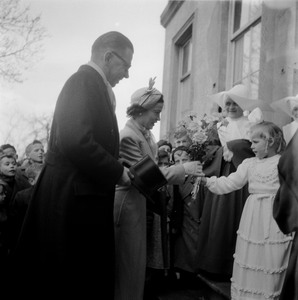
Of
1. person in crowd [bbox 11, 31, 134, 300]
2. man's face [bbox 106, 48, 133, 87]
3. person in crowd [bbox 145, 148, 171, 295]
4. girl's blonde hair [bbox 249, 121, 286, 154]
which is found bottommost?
person in crowd [bbox 145, 148, 171, 295]

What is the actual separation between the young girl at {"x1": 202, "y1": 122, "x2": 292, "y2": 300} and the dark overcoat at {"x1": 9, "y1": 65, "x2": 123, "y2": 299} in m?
1.06

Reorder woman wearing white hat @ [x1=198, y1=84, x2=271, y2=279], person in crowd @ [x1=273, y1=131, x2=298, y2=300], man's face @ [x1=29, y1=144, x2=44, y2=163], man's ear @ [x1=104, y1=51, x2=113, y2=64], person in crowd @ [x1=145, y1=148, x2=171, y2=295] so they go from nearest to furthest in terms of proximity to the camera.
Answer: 1. person in crowd @ [x1=273, y1=131, x2=298, y2=300]
2. man's ear @ [x1=104, y1=51, x2=113, y2=64]
3. woman wearing white hat @ [x1=198, y1=84, x2=271, y2=279]
4. person in crowd @ [x1=145, y1=148, x2=171, y2=295]
5. man's face @ [x1=29, y1=144, x2=44, y2=163]

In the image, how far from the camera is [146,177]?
7.95ft

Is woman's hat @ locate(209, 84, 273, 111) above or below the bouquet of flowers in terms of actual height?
above

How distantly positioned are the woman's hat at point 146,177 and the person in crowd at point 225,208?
134cm

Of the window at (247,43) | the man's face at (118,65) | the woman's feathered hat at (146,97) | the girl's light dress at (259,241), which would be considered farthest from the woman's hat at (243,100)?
the man's face at (118,65)

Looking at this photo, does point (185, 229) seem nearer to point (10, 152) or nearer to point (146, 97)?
point (146, 97)

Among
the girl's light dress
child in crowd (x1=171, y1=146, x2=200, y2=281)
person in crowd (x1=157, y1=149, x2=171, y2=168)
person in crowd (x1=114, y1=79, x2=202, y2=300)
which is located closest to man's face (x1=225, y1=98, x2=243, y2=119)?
child in crowd (x1=171, y1=146, x2=200, y2=281)

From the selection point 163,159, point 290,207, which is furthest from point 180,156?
point 290,207

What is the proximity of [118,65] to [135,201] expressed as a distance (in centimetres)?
93

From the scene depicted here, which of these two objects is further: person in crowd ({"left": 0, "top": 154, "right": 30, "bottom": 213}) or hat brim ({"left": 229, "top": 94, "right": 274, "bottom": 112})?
person in crowd ({"left": 0, "top": 154, "right": 30, "bottom": 213})

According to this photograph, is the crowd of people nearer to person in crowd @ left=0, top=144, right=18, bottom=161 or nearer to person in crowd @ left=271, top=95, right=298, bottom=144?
Answer: person in crowd @ left=271, top=95, right=298, bottom=144

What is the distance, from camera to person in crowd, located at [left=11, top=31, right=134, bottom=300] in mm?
2186

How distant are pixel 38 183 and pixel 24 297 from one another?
64 cm
